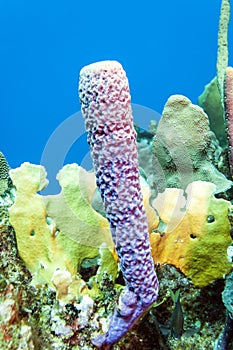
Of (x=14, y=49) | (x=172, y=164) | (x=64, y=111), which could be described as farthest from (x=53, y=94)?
(x=172, y=164)

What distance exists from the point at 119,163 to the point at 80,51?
14630 millimetres

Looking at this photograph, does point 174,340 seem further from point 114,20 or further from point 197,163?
point 114,20

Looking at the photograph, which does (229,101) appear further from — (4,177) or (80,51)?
(80,51)

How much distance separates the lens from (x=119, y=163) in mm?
1270

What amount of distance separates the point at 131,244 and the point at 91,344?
48cm

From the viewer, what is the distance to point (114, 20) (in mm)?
15219

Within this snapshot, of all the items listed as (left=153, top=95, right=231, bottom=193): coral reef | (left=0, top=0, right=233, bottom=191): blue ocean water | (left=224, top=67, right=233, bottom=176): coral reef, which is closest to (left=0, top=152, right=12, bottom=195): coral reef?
(left=153, top=95, right=231, bottom=193): coral reef

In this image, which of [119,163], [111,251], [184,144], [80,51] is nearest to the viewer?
[119,163]

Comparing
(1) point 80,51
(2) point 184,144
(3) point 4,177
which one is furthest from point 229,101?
(1) point 80,51

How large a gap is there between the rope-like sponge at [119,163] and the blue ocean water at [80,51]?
12733mm

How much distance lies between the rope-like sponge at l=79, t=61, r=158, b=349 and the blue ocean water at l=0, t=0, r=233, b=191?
12.7m

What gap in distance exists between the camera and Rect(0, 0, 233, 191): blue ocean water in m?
14.2

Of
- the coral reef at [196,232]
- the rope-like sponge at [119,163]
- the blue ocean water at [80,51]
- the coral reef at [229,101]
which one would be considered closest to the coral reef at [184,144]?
the coral reef at [229,101]

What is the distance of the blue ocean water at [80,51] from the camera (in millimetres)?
14219
